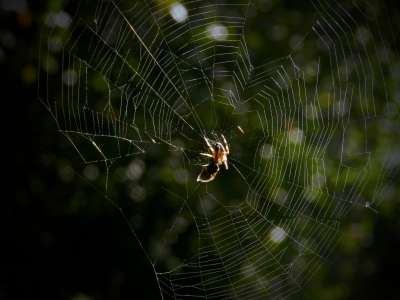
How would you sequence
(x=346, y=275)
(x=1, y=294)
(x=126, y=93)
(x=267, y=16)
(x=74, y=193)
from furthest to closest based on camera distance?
(x=346, y=275), (x=267, y=16), (x=74, y=193), (x=1, y=294), (x=126, y=93)

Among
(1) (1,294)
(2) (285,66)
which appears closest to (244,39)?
(2) (285,66)

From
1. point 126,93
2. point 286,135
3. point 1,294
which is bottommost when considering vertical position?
point 1,294

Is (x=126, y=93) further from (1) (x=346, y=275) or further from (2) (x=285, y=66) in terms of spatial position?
(1) (x=346, y=275)

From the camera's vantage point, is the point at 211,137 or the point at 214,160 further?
the point at 211,137

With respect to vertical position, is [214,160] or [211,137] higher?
[211,137]
